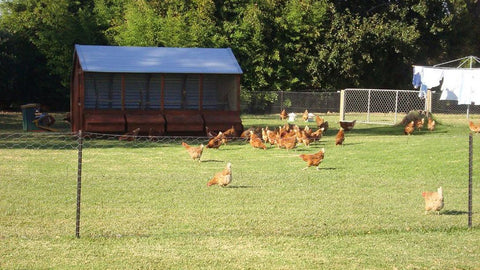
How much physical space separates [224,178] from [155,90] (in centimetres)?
1368

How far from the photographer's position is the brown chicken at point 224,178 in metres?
12.3

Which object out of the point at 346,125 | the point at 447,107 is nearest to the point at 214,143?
the point at 346,125

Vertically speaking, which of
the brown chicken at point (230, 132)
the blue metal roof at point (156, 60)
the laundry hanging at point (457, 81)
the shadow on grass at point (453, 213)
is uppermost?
the blue metal roof at point (156, 60)

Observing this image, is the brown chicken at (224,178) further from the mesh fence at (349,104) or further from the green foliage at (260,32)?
the green foliage at (260,32)

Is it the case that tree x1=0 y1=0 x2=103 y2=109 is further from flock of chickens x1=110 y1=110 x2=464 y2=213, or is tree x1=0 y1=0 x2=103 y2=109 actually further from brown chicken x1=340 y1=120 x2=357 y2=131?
brown chicken x1=340 y1=120 x2=357 y2=131

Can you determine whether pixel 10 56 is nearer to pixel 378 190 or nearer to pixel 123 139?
pixel 123 139

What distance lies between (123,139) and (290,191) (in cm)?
1096

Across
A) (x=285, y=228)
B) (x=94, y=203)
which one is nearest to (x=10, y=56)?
(x=94, y=203)

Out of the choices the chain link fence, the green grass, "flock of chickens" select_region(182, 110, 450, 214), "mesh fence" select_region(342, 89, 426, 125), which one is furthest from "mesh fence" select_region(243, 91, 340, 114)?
the green grass

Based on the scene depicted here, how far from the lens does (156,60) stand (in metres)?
24.9

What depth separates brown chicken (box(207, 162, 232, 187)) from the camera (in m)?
12.3

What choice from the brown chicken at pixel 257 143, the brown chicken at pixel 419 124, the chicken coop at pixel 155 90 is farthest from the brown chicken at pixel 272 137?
the brown chicken at pixel 419 124

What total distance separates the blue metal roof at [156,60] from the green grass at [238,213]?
6569 mm

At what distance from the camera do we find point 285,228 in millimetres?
9281
